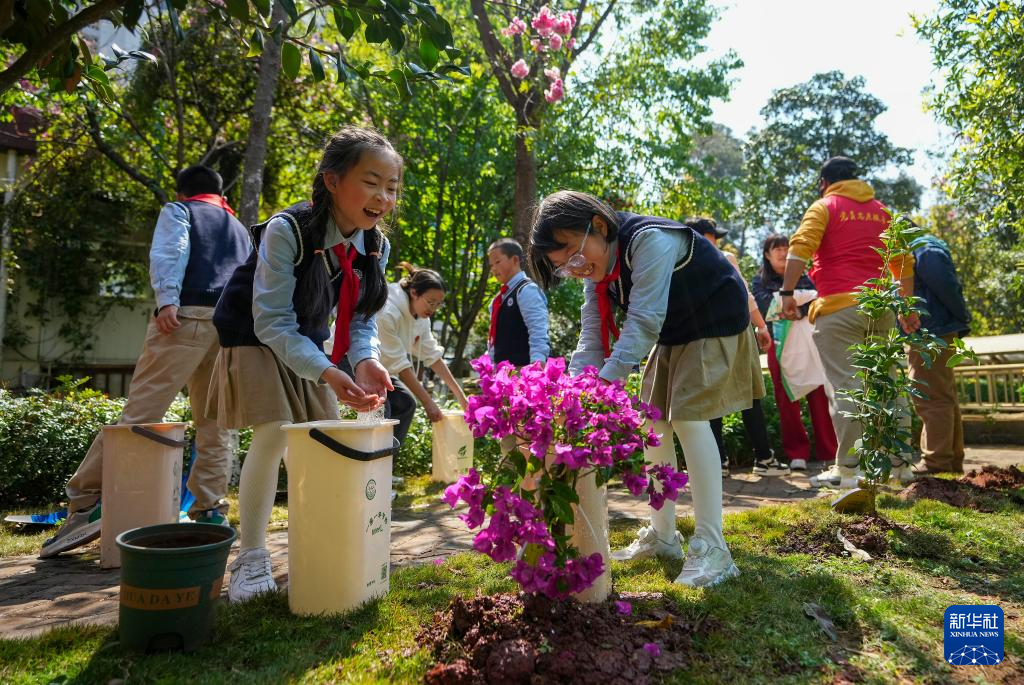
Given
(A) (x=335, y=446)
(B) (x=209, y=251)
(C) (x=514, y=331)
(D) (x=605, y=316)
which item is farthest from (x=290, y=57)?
(C) (x=514, y=331)

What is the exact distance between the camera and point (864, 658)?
2.00 meters

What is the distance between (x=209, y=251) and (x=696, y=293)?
278 cm

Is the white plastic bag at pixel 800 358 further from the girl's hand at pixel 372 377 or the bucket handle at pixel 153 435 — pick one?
the bucket handle at pixel 153 435

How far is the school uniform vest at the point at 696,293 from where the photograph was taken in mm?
2803

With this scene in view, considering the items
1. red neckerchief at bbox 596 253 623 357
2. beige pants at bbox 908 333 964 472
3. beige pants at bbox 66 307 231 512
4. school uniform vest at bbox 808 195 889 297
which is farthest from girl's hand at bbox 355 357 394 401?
beige pants at bbox 908 333 964 472

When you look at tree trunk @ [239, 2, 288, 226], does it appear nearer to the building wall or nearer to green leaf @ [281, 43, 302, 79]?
green leaf @ [281, 43, 302, 79]

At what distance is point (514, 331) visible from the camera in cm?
463

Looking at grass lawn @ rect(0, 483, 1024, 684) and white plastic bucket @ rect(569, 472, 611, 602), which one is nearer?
grass lawn @ rect(0, 483, 1024, 684)

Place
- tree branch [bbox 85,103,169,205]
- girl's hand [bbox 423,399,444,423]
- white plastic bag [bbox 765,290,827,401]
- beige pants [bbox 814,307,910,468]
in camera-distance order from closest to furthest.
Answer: beige pants [bbox 814,307,910,468] → girl's hand [bbox 423,399,444,423] → white plastic bag [bbox 765,290,827,401] → tree branch [bbox 85,103,169,205]

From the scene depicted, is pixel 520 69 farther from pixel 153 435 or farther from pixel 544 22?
pixel 153 435

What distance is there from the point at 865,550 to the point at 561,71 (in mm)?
5915

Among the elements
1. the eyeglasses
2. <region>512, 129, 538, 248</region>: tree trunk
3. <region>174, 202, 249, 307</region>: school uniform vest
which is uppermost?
<region>512, 129, 538, 248</region>: tree trunk

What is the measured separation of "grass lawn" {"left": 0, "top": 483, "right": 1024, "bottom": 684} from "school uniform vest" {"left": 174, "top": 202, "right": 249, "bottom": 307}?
2032 mm

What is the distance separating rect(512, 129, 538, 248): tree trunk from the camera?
704 cm
